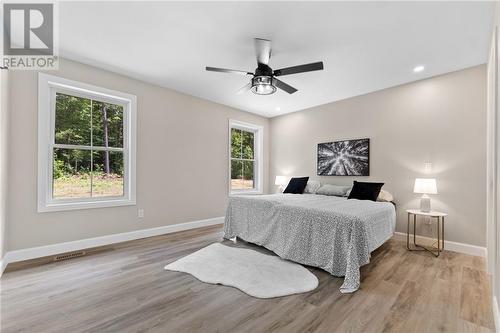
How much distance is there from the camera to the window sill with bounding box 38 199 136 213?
2.98 meters

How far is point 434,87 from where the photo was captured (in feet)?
11.7

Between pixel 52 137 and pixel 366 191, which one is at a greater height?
pixel 52 137

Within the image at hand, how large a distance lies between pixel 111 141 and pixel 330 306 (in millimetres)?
3782

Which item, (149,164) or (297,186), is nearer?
(149,164)

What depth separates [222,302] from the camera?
6.39 feet

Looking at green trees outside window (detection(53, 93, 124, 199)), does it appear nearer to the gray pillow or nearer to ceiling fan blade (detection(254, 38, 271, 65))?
ceiling fan blade (detection(254, 38, 271, 65))

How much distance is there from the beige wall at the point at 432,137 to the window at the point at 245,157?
1.87m

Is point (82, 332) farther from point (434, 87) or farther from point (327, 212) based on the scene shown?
point (434, 87)

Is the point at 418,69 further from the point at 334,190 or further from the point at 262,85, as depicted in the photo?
the point at 262,85

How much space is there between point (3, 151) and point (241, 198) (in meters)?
2.93

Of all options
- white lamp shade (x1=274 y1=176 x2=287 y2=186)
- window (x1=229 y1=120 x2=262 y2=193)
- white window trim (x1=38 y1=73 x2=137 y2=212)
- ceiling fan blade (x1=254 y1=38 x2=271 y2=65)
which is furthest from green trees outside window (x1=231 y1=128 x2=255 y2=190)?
ceiling fan blade (x1=254 y1=38 x2=271 y2=65)

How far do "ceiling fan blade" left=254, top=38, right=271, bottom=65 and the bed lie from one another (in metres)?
1.87

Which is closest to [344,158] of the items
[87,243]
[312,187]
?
[312,187]

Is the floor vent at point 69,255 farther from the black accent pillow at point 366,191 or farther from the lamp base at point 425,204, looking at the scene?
the lamp base at point 425,204
